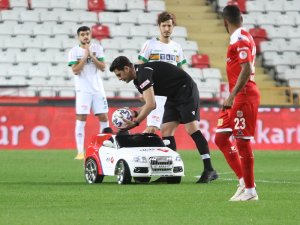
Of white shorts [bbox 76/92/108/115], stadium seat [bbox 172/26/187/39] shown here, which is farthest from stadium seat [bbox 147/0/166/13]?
white shorts [bbox 76/92/108/115]

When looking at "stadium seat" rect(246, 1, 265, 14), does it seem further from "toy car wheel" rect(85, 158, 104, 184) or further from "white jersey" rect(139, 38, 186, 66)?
"toy car wheel" rect(85, 158, 104, 184)

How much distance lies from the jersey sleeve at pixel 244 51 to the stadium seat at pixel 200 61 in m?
A: 17.5

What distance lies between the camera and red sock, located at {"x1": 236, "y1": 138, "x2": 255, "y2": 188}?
10.2 meters

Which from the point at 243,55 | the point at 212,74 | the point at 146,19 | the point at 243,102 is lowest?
the point at 243,102

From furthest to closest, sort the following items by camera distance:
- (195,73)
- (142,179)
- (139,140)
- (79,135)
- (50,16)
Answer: (50,16) → (195,73) → (79,135) → (142,179) → (139,140)

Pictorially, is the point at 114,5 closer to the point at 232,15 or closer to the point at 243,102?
the point at 232,15

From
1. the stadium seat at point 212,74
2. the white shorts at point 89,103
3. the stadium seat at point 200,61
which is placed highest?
the stadium seat at point 200,61

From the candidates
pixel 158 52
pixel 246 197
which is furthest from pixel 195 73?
pixel 246 197

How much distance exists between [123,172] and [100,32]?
15795 mm

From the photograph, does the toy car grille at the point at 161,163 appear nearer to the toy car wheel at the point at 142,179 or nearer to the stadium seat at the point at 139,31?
the toy car wheel at the point at 142,179

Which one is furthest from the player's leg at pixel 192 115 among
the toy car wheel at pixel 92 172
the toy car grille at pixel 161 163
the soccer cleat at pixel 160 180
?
the toy car wheel at pixel 92 172

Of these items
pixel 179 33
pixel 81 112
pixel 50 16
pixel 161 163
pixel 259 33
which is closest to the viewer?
pixel 161 163

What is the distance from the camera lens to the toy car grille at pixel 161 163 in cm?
1246

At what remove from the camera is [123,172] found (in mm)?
12500
